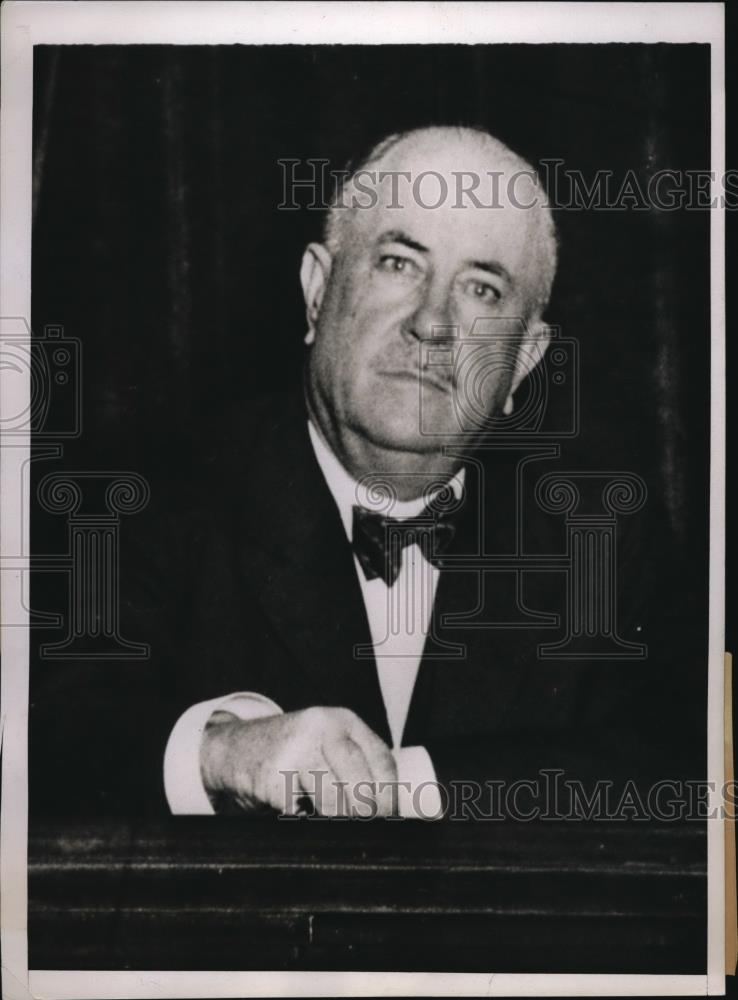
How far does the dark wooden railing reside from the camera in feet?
6.13

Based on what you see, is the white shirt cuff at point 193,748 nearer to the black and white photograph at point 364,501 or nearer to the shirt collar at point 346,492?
the black and white photograph at point 364,501

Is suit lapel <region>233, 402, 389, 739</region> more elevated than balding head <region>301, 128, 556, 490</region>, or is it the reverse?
balding head <region>301, 128, 556, 490</region>

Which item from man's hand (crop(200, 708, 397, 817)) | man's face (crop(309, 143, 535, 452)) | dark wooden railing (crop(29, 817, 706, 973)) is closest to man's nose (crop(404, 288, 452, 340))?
man's face (crop(309, 143, 535, 452))

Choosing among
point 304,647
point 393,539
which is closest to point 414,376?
point 393,539

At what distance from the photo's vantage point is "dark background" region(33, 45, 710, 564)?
1.88 meters

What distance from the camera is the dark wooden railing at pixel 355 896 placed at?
6.13 feet

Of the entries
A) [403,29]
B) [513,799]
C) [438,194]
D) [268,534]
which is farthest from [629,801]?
[403,29]

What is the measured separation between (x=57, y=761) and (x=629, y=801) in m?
1.17

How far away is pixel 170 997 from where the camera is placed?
1878mm

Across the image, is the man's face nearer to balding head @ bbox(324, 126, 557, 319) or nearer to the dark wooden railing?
balding head @ bbox(324, 126, 557, 319)

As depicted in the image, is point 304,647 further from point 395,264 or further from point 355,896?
point 395,264

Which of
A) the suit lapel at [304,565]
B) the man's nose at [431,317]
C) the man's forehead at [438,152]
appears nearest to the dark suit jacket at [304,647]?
the suit lapel at [304,565]

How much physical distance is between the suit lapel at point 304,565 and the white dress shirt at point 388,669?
0.02 metres

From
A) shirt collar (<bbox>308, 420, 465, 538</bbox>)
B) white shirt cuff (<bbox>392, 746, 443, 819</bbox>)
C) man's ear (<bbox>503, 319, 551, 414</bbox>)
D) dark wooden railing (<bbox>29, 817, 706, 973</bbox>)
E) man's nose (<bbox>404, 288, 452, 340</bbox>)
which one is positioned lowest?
dark wooden railing (<bbox>29, 817, 706, 973</bbox>)
